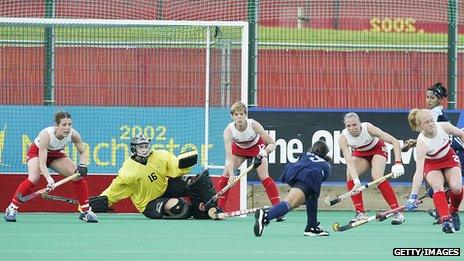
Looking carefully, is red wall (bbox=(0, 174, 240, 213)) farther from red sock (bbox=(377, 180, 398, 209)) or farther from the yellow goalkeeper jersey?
red sock (bbox=(377, 180, 398, 209))

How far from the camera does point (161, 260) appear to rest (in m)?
10.2

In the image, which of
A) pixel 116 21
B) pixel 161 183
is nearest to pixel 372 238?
pixel 161 183

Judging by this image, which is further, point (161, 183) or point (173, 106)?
point (173, 106)

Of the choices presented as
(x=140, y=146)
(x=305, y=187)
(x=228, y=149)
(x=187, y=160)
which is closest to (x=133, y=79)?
(x=140, y=146)

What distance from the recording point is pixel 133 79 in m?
17.6

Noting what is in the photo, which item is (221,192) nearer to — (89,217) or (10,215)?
(89,217)

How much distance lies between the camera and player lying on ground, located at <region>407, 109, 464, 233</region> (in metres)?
13.5

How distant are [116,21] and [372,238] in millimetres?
5314

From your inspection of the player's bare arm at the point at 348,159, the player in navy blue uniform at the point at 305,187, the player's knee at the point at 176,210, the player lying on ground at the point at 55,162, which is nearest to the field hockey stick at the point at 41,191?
the player lying on ground at the point at 55,162

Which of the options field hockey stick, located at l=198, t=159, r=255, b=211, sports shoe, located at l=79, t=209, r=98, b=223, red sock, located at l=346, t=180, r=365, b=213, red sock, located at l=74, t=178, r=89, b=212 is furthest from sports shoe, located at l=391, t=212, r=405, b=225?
red sock, located at l=74, t=178, r=89, b=212

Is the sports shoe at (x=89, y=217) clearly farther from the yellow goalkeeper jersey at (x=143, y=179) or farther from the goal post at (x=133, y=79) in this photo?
the goal post at (x=133, y=79)

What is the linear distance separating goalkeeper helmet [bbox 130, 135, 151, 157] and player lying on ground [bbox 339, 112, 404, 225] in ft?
7.36

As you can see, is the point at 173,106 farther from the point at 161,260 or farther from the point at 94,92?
the point at 161,260

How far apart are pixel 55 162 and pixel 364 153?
3427 mm
